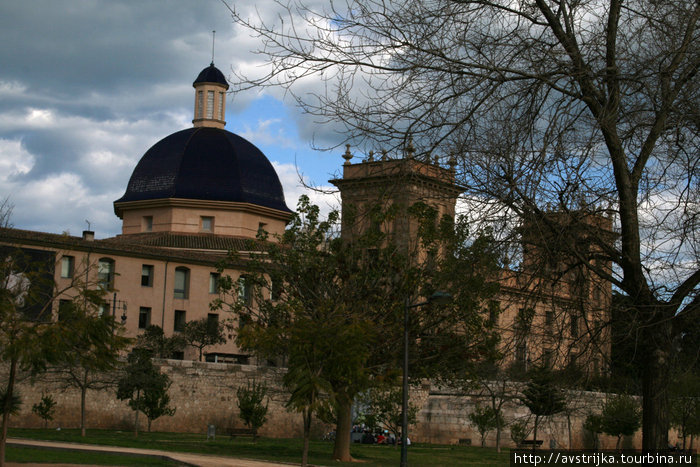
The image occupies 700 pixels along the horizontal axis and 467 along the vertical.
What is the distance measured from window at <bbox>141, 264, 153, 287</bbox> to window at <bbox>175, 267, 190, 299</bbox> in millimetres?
1660

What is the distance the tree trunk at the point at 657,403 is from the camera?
6873 millimetres

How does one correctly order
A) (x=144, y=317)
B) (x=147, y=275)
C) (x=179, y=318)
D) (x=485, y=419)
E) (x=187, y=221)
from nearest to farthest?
(x=485, y=419) → (x=144, y=317) → (x=147, y=275) → (x=179, y=318) → (x=187, y=221)

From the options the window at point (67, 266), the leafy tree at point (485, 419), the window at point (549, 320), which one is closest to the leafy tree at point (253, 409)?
the leafy tree at point (485, 419)

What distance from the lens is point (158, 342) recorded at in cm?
4469

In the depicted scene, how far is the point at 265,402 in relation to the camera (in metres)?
38.1

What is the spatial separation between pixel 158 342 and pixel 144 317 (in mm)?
3718

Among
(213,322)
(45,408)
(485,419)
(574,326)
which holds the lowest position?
(485,419)

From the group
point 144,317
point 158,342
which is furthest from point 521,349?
point 144,317

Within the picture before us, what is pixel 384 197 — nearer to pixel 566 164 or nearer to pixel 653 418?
pixel 566 164

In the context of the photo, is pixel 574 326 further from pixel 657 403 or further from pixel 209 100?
pixel 209 100

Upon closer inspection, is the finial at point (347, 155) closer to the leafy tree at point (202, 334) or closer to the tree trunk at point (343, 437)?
the tree trunk at point (343, 437)

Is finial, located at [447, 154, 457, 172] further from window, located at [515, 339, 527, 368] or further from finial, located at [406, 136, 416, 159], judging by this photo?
window, located at [515, 339, 527, 368]

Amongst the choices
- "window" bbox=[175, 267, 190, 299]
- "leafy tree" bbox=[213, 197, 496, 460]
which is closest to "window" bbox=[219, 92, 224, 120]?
"window" bbox=[175, 267, 190, 299]

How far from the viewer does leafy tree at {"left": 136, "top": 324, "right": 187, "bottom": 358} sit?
44.7 metres
